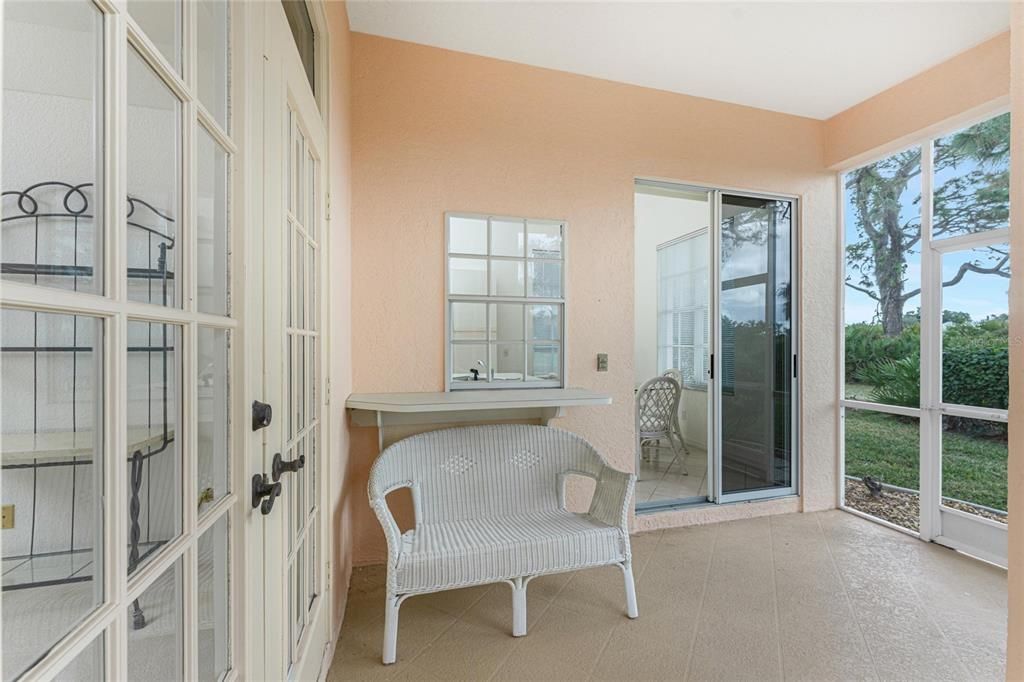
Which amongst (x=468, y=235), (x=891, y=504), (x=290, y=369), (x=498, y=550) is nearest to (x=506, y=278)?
(x=468, y=235)

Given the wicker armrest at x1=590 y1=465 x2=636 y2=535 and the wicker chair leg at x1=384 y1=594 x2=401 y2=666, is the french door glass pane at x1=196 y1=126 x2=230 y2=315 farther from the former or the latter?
the wicker armrest at x1=590 y1=465 x2=636 y2=535

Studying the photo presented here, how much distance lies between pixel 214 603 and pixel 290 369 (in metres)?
0.63

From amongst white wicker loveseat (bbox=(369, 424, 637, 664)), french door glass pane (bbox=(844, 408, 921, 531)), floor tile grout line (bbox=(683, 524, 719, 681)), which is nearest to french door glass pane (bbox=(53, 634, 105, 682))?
white wicker loveseat (bbox=(369, 424, 637, 664))

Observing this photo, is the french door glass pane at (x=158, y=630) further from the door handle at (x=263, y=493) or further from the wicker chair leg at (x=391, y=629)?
the wicker chair leg at (x=391, y=629)

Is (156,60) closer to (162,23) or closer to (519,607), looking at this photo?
(162,23)

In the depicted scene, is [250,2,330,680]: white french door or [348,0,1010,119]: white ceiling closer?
[250,2,330,680]: white french door

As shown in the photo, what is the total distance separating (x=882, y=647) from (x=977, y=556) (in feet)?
4.38

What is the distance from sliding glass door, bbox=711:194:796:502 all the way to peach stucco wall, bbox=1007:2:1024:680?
8.91ft

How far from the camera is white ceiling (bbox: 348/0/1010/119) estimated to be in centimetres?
237

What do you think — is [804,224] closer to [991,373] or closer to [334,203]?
[991,373]

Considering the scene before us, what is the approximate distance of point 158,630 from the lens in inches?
26.0

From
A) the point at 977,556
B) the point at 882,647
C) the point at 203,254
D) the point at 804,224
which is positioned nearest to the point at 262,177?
the point at 203,254

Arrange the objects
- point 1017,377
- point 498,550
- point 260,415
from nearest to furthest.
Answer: point 1017,377 < point 260,415 < point 498,550

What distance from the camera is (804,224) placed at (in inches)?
134
